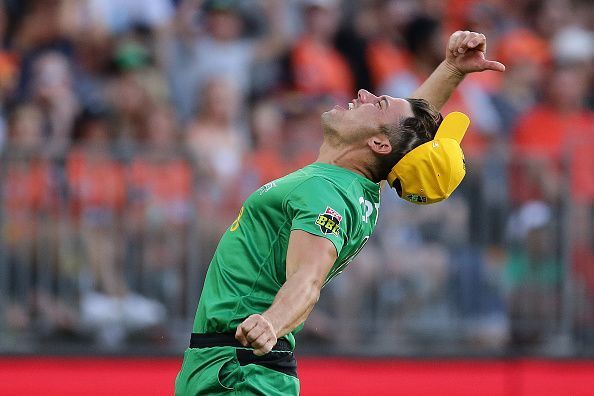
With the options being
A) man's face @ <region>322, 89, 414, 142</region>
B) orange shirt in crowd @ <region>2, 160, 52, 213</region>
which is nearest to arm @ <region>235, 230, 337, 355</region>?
man's face @ <region>322, 89, 414, 142</region>

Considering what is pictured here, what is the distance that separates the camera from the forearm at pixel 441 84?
5.41 meters

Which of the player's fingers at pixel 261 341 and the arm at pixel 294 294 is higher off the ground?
the arm at pixel 294 294

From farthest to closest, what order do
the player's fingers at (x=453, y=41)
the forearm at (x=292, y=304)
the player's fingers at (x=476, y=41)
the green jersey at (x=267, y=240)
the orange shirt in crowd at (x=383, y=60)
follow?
the orange shirt in crowd at (x=383, y=60) → the player's fingers at (x=453, y=41) → the player's fingers at (x=476, y=41) → the green jersey at (x=267, y=240) → the forearm at (x=292, y=304)

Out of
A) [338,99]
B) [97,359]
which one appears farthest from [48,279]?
[338,99]

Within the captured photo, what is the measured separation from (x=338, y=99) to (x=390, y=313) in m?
2.07

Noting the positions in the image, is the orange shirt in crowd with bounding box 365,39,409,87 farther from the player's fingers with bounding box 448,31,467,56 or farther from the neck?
the neck

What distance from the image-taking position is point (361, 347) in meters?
8.73

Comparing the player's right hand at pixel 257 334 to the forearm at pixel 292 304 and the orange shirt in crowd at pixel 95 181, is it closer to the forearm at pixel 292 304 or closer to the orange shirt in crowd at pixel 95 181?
the forearm at pixel 292 304

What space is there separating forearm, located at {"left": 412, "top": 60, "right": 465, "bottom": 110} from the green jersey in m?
0.95

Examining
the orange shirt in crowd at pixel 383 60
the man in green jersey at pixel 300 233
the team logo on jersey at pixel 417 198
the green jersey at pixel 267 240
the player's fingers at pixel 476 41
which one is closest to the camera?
the man in green jersey at pixel 300 233

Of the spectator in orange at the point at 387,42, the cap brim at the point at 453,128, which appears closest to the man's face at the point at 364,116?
the cap brim at the point at 453,128

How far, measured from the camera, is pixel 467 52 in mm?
5281

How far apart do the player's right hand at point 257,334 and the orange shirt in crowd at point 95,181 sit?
4.47 meters

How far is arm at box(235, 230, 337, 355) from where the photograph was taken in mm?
3881
